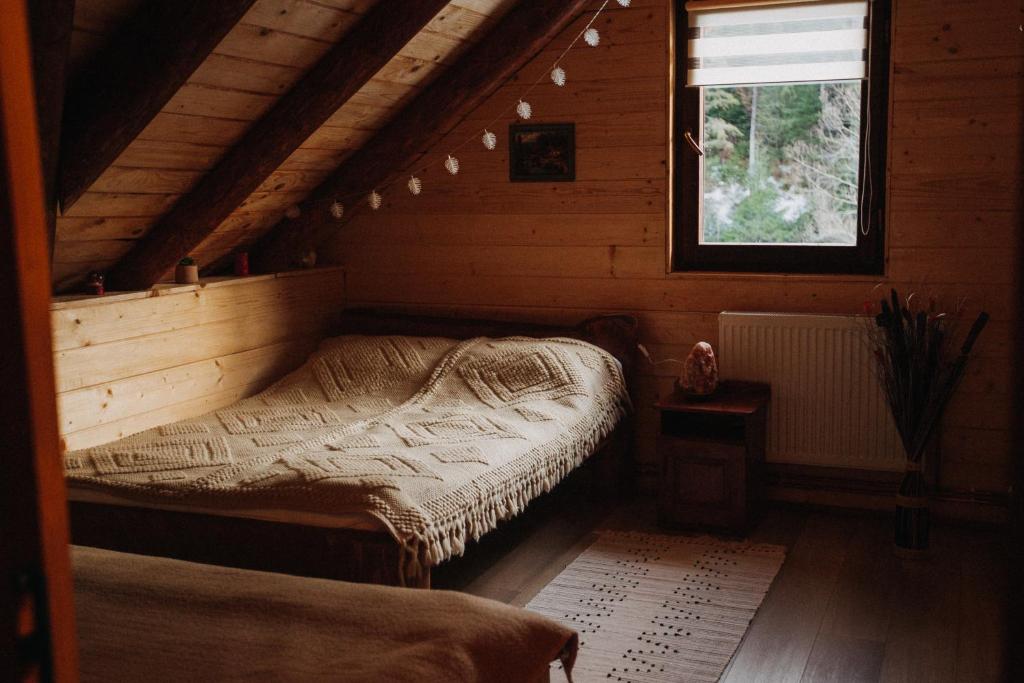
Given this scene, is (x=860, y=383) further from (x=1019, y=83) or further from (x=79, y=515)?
(x=79, y=515)

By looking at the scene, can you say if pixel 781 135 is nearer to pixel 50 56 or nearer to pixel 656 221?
pixel 656 221

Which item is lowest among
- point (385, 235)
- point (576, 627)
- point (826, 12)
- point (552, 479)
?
point (576, 627)

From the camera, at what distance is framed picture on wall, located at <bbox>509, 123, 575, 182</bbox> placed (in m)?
4.03

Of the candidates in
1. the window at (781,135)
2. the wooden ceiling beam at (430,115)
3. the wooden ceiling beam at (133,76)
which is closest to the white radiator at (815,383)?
the window at (781,135)

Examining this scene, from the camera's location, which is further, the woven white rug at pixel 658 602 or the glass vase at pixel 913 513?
the glass vase at pixel 913 513

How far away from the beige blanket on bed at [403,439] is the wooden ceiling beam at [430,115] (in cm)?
50

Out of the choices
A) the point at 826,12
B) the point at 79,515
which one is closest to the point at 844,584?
the point at 826,12

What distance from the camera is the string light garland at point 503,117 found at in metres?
3.79

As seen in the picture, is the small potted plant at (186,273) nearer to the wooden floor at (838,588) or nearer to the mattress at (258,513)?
the mattress at (258,513)

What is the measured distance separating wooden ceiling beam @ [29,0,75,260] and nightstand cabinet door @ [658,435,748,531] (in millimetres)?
2204

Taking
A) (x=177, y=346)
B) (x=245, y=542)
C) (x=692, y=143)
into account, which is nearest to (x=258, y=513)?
(x=245, y=542)

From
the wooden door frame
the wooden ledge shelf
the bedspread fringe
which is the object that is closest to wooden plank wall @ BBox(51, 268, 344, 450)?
the wooden ledge shelf

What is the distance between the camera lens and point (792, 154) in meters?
3.78

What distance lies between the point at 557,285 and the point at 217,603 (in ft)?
8.19
